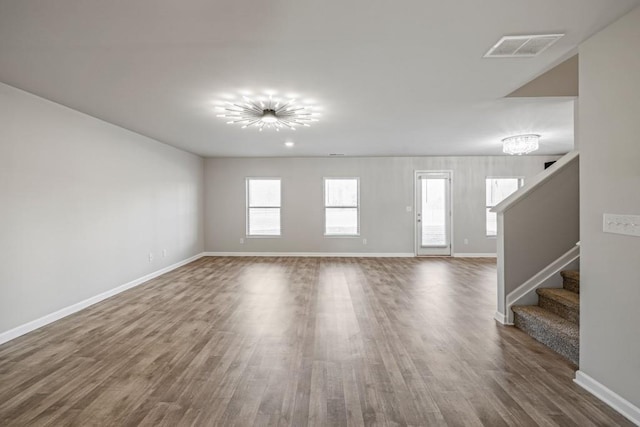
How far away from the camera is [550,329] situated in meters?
2.81

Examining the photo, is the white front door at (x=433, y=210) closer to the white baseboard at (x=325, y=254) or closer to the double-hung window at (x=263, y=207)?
the white baseboard at (x=325, y=254)

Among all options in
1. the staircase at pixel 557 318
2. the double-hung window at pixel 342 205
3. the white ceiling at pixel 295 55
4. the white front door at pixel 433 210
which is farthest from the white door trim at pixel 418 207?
the staircase at pixel 557 318

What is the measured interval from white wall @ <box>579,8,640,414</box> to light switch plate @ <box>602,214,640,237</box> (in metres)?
0.04

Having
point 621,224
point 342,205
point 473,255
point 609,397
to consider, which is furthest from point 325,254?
point 621,224

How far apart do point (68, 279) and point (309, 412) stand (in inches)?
139

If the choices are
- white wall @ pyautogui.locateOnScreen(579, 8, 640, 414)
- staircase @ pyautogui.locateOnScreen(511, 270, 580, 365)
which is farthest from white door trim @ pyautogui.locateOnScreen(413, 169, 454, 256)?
white wall @ pyautogui.locateOnScreen(579, 8, 640, 414)

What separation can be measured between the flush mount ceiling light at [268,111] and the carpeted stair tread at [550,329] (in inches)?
128

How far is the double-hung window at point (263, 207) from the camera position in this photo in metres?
7.96

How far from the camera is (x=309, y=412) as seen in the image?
1.95 metres

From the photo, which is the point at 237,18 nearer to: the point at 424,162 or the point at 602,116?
the point at 602,116

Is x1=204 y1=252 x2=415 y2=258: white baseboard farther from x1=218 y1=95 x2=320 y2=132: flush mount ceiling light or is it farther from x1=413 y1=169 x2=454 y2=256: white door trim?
x1=218 y1=95 x2=320 y2=132: flush mount ceiling light

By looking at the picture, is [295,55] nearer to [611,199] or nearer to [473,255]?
[611,199]

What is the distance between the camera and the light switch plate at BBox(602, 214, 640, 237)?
1922mm

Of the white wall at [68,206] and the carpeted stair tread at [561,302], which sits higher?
the white wall at [68,206]
